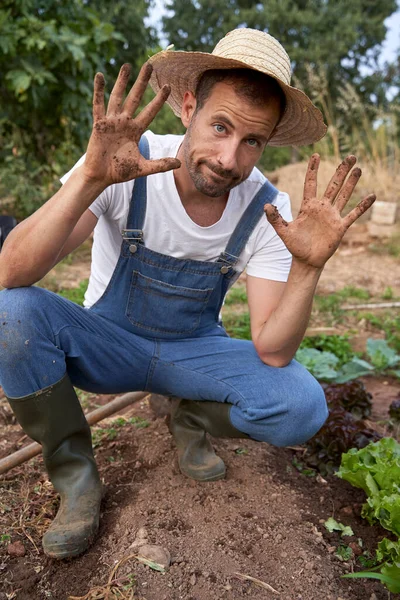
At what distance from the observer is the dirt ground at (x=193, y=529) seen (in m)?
1.76

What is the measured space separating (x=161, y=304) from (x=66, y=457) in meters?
0.67

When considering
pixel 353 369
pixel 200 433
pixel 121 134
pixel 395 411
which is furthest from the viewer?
pixel 353 369

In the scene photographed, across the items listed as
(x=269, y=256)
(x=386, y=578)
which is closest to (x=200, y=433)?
(x=269, y=256)

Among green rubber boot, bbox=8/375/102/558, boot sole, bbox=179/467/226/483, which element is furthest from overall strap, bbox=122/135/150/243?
boot sole, bbox=179/467/226/483

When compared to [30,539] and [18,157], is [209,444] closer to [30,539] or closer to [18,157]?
[30,539]

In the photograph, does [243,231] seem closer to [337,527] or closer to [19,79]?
[337,527]

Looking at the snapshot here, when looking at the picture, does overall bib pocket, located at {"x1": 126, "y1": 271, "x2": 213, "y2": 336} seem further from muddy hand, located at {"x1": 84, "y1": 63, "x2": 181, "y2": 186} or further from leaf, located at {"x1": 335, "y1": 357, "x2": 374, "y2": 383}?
leaf, located at {"x1": 335, "y1": 357, "x2": 374, "y2": 383}

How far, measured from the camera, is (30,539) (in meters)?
1.96

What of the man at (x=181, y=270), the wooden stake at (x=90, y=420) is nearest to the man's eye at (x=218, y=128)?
the man at (x=181, y=270)

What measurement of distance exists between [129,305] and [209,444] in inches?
28.0

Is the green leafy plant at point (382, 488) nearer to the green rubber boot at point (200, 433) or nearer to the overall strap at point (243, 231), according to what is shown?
the green rubber boot at point (200, 433)

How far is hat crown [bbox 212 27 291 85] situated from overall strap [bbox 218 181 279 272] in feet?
1.55

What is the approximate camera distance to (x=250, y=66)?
6.10ft

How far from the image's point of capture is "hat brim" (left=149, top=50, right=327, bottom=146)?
195 centimetres
